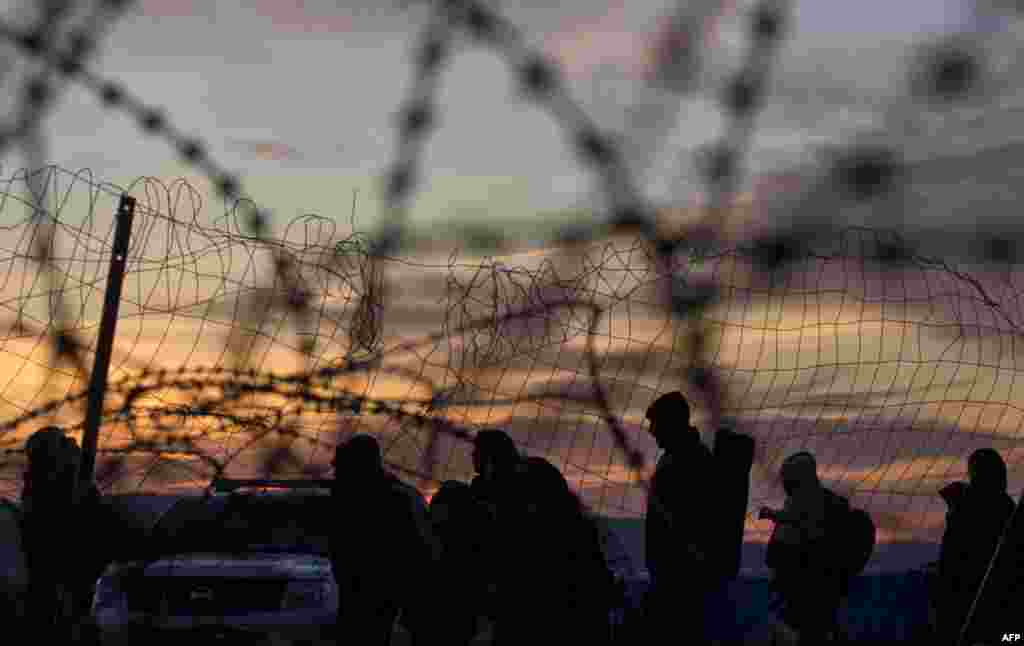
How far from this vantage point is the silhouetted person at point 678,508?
7141 millimetres

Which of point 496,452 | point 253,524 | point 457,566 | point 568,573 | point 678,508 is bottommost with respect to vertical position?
point 253,524

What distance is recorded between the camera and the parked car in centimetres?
833

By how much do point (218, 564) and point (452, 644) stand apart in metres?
1.70

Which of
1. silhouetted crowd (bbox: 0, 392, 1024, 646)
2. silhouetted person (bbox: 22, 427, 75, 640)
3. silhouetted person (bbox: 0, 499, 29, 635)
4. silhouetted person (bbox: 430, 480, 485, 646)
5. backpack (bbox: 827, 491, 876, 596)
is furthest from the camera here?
backpack (bbox: 827, 491, 876, 596)

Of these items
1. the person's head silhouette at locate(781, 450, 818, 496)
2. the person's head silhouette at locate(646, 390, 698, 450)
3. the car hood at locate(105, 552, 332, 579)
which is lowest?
the car hood at locate(105, 552, 332, 579)

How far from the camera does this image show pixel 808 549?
25.2ft

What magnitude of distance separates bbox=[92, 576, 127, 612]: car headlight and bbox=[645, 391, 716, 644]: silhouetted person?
8.88 feet

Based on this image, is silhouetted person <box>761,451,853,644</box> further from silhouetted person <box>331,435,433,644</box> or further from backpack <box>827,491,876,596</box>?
silhouetted person <box>331,435,433,644</box>

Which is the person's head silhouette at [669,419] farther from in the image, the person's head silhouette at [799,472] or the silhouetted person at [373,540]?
the silhouetted person at [373,540]

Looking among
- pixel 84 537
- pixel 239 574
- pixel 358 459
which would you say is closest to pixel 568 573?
pixel 358 459

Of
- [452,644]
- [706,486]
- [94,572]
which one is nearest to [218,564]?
[452,644]

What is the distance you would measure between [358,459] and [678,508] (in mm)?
1347

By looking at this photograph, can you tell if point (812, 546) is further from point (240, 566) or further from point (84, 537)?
point (84, 537)

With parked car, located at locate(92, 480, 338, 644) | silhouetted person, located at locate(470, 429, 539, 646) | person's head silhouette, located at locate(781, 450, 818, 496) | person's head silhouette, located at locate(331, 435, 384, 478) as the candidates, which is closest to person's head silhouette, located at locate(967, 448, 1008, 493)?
person's head silhouette, located at locate(781, 450, 818, 496)
